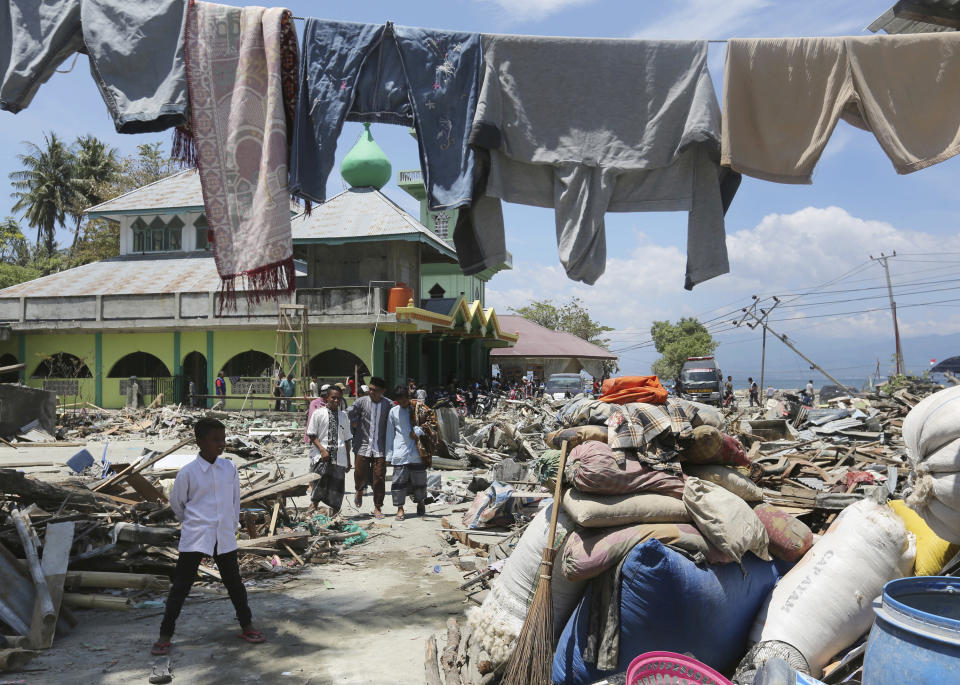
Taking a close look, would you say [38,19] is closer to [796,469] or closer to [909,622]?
[909,622]

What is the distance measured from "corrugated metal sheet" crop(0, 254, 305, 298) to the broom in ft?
75.5

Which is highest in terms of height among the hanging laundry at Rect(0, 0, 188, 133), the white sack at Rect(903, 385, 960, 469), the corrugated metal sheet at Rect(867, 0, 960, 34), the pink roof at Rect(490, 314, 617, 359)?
the corrugated metal sheet at Rect(867, 0, 960, 34)

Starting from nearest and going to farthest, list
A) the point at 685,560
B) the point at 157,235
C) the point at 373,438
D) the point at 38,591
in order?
the point at 685,560 → the point at 38,591 → the point at 373,438 → the point at 157,235

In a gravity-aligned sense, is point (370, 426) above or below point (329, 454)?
above

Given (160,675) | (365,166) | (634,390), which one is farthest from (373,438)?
(365,166)

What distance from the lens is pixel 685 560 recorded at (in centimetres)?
374

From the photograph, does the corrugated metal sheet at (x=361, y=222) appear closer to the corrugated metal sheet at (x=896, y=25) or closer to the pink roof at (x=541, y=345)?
the pink roof at (x=541, y=345)

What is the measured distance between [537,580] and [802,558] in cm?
154

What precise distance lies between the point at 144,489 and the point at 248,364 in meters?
19.1

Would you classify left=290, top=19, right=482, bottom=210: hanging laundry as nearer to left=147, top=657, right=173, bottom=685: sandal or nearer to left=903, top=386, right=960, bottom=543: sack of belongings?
left=903, top=386, right=960, bottom=543: sack of belongings

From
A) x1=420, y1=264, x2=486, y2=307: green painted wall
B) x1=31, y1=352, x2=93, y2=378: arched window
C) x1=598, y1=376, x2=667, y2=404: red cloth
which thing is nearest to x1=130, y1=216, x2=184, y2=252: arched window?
x1=31, y1=352, x2=93, y2=378: arched window

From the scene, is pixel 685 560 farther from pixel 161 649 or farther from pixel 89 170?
pixel 89 170

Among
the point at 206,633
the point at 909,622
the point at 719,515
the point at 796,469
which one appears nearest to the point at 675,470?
the point at 719,515

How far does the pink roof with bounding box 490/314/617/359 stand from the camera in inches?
1693
